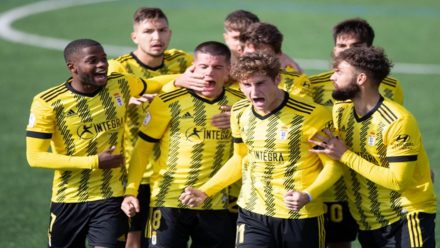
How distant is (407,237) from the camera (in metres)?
9.70

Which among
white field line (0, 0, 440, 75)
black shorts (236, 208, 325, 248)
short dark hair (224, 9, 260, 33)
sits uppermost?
white field line (0, 0, 440, 75)

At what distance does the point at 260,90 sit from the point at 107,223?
6.63 ft

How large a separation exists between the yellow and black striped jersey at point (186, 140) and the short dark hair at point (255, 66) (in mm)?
925

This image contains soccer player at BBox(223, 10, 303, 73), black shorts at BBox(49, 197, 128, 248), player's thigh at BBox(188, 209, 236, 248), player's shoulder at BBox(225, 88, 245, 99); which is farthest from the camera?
soccer player at BBox(223, 10, 303, 73)

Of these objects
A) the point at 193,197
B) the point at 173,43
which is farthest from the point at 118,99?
the point at 173,43

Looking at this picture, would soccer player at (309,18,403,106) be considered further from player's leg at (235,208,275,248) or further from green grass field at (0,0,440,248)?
green grass field at (0,0,440,248)

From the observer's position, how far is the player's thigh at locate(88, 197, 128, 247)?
33.4ft

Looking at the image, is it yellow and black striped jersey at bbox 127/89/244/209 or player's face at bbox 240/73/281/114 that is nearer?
player's face at bbox 240/73/281/114

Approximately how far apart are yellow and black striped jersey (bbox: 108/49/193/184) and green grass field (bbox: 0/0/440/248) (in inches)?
92.2

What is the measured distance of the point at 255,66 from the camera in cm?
945

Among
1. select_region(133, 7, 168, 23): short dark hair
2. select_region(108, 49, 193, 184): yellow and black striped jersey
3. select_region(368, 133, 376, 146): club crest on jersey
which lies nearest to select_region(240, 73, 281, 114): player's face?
select_region(368, 133, 376, 146): club crest on jersey

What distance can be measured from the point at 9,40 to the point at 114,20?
11.8 ft

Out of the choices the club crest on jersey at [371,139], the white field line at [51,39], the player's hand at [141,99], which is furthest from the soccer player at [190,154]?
the white field line at [51,39]

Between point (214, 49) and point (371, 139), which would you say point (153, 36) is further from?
point (371, 139)
